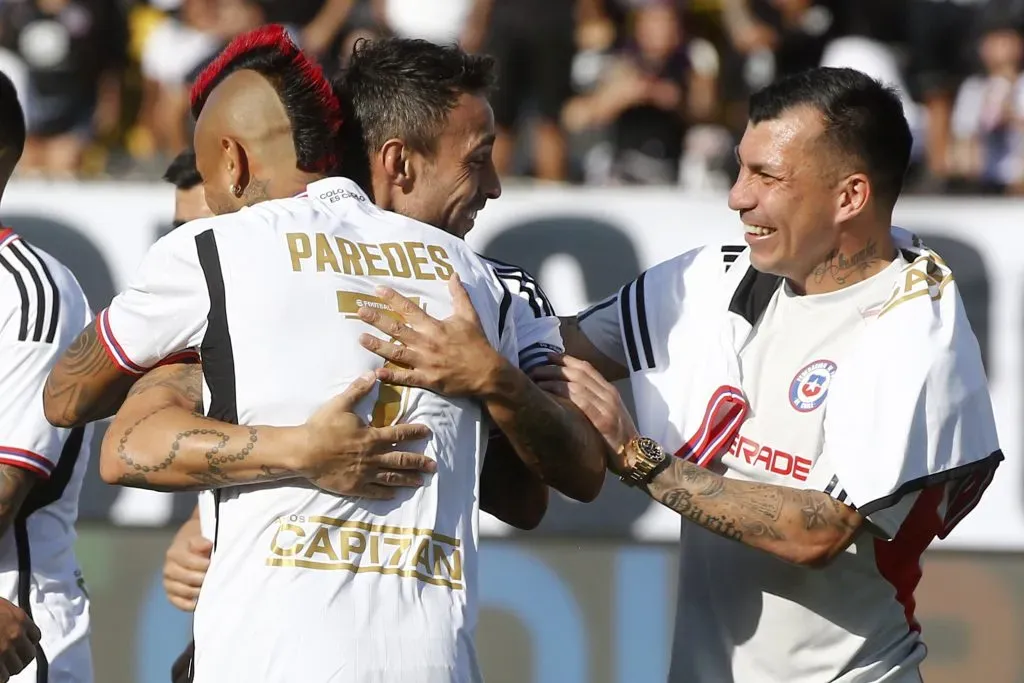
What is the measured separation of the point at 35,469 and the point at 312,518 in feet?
3.73

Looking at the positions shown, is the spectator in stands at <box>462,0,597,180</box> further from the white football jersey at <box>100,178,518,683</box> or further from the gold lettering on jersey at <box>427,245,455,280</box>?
the white football jersey at <box>100,178,518,683</box>

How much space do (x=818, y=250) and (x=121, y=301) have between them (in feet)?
5.87

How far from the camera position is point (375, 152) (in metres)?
3.48

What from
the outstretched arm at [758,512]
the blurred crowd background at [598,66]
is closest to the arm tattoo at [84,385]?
the outstretched arm at [758,512]

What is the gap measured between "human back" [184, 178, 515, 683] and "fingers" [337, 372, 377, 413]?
0.12 feet

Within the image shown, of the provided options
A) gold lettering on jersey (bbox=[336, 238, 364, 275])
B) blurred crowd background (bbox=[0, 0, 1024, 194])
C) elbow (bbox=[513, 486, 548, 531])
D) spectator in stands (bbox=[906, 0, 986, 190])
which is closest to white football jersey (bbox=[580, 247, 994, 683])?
elbow (bbox=[513, 486, 548, 531])

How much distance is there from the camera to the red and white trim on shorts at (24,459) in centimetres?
384

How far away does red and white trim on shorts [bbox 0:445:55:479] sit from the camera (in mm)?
3840

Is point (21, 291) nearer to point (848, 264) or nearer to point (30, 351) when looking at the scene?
point (30, 351)

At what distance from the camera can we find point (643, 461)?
3.64 metres

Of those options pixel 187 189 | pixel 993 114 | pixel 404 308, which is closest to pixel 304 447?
pixel 404 308

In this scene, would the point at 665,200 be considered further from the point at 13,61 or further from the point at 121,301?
the point at 13,61

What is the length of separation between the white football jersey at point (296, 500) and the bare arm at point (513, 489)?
1.42 feet

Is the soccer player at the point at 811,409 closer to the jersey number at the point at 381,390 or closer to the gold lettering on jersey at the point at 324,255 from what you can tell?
the jersey number at the point at 381,390
